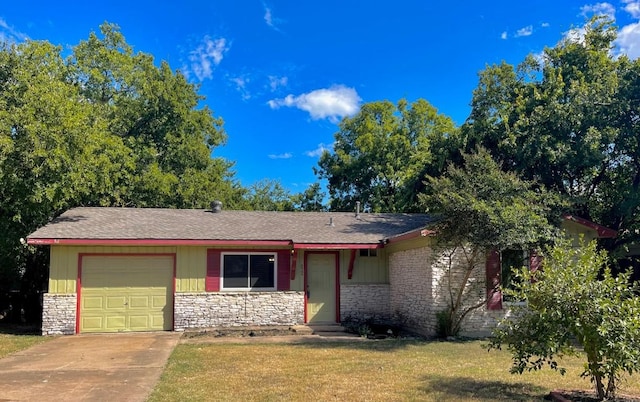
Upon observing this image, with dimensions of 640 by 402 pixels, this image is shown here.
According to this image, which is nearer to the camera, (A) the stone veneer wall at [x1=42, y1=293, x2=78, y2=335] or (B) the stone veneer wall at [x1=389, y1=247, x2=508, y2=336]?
(B) the stone veneer wall at [x1=389, y1=247, x2=508, y2=336]

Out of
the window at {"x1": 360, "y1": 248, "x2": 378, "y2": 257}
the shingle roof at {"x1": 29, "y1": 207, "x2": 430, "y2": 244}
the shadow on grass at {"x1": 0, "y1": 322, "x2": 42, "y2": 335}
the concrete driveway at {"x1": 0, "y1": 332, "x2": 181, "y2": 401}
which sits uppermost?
the shingle roof at {"x1": 29, "y1": 207, "x2": 430, "y2": 244}

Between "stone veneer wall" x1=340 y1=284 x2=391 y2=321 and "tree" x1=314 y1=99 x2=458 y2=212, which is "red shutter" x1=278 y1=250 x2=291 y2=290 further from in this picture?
"tree" x1=314 y1=99 x2=458 y2=212

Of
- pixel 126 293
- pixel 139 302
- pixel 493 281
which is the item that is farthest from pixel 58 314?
pixel 493 281

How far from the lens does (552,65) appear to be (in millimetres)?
17297

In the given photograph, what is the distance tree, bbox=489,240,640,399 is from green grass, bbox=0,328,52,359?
9.65 m

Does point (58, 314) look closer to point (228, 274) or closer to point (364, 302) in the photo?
point (228, 274)

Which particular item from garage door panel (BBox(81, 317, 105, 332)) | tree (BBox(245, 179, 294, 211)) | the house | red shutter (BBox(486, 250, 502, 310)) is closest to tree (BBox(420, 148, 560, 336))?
red shutter (BBox(486, 250, 502, 310))

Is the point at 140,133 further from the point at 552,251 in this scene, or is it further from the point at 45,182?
the point at 552,251

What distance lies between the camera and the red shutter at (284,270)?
14523 mm

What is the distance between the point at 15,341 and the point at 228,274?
5312mm

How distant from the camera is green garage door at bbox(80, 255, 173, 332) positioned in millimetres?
13367

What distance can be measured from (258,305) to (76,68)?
1558cm

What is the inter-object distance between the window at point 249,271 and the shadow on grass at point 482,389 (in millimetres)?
7453

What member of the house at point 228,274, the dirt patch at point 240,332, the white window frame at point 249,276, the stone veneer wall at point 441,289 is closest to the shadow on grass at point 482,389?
the house at point 228,274
